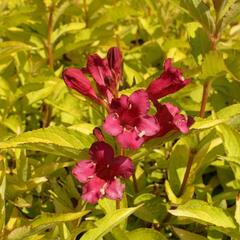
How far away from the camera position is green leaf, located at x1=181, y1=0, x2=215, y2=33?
58.3 inches

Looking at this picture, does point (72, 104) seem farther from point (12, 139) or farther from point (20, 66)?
point (12, 139)

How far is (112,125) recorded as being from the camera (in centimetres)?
121

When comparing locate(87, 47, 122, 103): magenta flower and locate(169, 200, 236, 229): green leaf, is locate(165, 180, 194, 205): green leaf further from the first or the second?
locate(87, 47, 122, 103): magenta flower

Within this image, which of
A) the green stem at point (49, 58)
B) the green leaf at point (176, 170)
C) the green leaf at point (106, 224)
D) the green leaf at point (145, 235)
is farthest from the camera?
the green stem at point (49, 58)

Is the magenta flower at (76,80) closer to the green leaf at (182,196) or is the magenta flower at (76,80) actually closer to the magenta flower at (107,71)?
the magenta flower at (107,71)

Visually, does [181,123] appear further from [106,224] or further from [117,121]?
[106,224]

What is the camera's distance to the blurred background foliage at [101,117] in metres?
1.42

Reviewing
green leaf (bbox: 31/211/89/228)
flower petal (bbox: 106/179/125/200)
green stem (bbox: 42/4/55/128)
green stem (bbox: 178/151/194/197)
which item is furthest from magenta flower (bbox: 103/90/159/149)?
green stem (bbox: 42/4/55/128)

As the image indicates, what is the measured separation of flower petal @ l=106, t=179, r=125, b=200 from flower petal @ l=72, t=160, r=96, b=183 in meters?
0.05

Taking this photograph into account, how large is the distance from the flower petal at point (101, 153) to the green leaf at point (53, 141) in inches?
3.4

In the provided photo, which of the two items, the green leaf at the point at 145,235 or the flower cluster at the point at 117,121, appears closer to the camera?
the flower cluster at the point at 117,121

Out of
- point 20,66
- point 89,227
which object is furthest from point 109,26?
point 89,227

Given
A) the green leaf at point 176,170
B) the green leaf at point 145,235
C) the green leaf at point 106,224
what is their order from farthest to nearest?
1. the green leaf at point 176,170
2. the green leaf at point 145,235
3. the green leaf at point 106,224

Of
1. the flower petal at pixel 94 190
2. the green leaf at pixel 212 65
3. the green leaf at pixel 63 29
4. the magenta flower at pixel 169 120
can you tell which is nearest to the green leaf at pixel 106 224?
the flower petal at pixel 94 190
